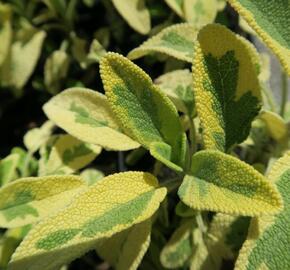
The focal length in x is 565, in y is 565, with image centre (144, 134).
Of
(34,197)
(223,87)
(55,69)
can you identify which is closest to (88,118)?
(34,197)

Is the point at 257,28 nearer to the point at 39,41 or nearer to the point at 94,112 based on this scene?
the point at 94,112

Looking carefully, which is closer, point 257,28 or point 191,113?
point 257,28

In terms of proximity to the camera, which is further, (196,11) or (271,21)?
(196,11)

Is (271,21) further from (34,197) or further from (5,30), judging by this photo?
(5,30)

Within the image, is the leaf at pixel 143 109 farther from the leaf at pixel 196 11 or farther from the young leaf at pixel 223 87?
the leaf at pixel 196 11

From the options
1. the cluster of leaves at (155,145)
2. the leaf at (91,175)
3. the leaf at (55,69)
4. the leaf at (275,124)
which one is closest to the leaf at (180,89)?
the cluster of leaves at (155,145)

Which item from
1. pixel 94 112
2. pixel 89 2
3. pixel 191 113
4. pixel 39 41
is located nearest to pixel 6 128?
pixel 39 41
